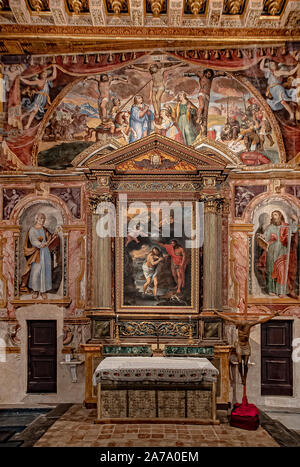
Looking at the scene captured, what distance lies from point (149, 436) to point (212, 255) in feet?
10.9

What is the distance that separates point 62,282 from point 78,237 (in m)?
0.95

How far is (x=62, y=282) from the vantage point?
7.75 metres

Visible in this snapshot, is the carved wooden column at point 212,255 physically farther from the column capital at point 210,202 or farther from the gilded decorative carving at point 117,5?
the gilded decorative carving at point 117,5

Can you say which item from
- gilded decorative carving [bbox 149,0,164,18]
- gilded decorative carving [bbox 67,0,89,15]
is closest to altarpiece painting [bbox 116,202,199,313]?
gilded decorative carving [bbox 149,0,164,18]

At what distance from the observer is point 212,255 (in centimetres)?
744

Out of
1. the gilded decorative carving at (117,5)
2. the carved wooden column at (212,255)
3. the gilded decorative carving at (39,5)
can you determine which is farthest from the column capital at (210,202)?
the gilded decorative carving at (39,5)

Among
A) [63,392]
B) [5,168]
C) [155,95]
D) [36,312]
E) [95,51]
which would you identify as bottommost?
[63,392]

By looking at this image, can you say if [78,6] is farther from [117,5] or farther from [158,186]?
[158,186]

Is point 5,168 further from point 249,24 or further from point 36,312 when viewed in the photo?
point 249,24

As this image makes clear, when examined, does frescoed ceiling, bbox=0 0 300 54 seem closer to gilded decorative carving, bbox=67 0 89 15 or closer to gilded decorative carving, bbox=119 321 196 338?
gilded decorative carving, bbox=67 0 89 15

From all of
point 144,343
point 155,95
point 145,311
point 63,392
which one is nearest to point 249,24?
point 155,95

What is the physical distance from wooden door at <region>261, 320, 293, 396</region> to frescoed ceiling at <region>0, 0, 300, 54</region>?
5773mm

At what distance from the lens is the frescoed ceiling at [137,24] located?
738cm

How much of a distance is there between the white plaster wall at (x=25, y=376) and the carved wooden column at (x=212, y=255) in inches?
109
